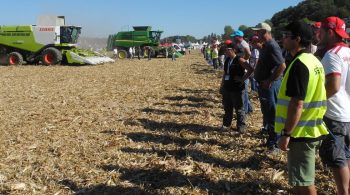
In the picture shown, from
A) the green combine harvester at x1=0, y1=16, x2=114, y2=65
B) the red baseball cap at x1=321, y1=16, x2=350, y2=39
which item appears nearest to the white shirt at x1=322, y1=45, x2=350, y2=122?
the red baseball cap at x1=321, y1=16, x2=350, y2=39

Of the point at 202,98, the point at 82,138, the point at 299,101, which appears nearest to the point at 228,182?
the point at 299,101

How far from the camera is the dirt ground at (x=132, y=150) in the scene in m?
4.61

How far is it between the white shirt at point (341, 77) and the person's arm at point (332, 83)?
33mm

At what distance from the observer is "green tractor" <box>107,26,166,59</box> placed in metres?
38.4

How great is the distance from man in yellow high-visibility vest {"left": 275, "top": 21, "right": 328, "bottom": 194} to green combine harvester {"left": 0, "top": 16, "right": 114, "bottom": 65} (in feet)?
70.4

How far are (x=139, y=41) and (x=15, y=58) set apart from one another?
16107 mm

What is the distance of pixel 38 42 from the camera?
24.5 meters

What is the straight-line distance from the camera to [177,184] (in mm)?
4617

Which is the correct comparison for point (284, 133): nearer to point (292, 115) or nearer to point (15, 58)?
point (292, 115)

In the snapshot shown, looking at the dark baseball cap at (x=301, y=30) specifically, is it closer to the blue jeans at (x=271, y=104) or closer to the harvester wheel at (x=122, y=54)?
the blue jeans at (x=271, y=104)

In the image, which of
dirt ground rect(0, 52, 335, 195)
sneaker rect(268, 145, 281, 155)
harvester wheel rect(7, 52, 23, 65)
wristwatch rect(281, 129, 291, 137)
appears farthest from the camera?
harvester wheel rect(7, 52, 23, 65)

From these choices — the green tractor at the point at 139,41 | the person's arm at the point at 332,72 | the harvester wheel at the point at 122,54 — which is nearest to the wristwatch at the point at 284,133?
the person's arm at the point at 332,72

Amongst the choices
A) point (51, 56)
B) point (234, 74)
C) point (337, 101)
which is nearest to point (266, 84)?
point (234, 74)

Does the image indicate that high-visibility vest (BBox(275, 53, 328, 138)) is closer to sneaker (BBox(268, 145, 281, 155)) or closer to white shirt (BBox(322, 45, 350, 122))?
white shirt (BBox(322, 45, 350, 122))
